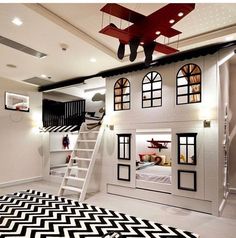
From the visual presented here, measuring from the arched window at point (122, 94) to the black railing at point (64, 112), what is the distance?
1.38 metres

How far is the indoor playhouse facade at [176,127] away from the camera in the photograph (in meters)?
3.62

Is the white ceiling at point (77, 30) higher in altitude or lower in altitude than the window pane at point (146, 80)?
higher

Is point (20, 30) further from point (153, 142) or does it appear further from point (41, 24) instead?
point (153, 142)

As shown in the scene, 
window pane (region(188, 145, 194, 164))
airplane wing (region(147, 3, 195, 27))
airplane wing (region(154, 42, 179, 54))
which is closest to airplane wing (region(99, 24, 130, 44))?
airplane wing (region(147, 3, 195, 27))

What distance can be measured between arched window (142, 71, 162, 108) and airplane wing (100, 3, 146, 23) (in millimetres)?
2415

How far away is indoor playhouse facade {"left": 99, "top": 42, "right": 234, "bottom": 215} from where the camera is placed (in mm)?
3617

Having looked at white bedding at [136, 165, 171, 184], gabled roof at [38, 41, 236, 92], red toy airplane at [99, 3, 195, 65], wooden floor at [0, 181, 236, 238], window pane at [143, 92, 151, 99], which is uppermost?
gabled roof at [38, 41, 236, 92]

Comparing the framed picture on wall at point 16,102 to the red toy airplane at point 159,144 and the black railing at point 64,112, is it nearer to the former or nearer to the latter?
the black railing at point 64,112

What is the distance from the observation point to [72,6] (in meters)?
2.65

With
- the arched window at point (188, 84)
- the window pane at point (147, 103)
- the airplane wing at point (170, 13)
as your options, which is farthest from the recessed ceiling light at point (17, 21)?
the arched window at point (188, 84)

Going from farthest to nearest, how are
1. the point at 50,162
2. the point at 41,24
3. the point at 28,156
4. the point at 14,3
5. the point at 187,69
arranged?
the point at 50,162 < the point at 28,156 < the point at 187,69 < the point at 41,24 < the point at 14,3

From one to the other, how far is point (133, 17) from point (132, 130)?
2.94 m

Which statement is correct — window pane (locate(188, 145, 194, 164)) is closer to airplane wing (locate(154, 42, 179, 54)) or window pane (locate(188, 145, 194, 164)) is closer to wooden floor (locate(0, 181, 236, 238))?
wooden floor (locate(0, 181, 236, 238))

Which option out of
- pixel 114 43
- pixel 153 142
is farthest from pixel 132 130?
pixel 114 43
